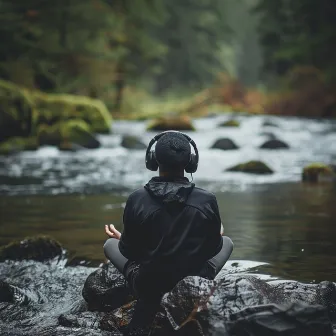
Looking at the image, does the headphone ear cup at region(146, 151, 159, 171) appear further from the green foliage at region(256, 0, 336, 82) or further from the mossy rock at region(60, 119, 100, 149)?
the green foliage at region(256, 0, 336, 82)

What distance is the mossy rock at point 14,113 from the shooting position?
20.4m

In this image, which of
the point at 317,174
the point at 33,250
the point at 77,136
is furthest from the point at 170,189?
the point at 77,136

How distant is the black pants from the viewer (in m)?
4.34

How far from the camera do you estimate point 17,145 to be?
65.6 feet

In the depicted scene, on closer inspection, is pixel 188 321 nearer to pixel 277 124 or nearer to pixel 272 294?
pixel 272 294

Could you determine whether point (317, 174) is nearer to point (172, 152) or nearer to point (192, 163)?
point (192, 163)

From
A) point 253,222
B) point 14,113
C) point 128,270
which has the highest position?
point 14,113

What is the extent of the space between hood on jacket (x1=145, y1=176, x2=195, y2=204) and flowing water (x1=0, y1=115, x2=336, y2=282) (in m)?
1.98

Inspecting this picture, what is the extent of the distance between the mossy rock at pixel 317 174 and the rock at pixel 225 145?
614 centimetres

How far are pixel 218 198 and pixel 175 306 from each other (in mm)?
6656

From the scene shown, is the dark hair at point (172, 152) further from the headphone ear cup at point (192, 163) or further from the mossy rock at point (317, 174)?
the mossy rock at point (317, 174)

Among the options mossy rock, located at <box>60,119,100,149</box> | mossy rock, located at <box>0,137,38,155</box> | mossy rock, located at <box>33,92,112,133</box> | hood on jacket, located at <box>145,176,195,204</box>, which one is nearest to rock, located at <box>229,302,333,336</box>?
hood on jacket, located at <box>145,176,195,204</box>

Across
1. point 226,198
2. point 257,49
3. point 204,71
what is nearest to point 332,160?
point 226,198

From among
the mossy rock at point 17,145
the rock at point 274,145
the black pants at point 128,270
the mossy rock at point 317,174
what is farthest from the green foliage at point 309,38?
the black pants at point 128,270
